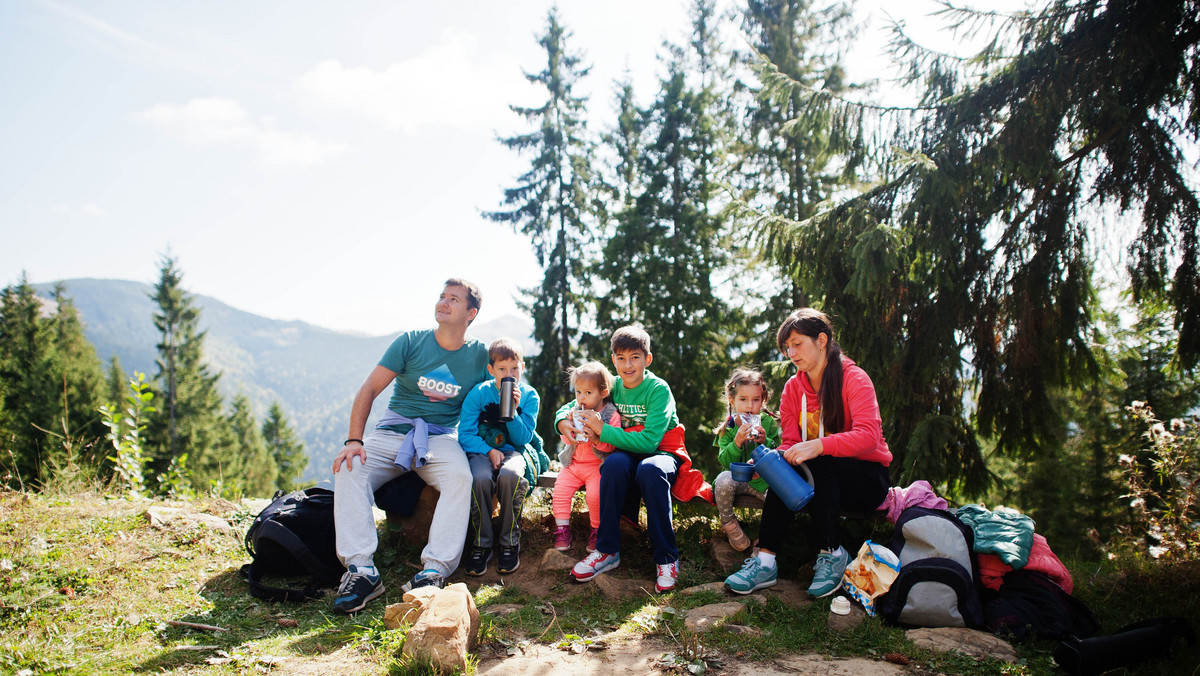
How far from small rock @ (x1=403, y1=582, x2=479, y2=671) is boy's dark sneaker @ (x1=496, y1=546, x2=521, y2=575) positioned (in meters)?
1.26

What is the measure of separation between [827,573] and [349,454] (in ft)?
9.53

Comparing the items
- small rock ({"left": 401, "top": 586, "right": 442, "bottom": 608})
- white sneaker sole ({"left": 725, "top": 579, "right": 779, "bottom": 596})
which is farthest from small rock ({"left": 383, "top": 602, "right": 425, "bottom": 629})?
white sneaker sole ({"left": 725, "top": 579, "right": 779, "bottom": 596})

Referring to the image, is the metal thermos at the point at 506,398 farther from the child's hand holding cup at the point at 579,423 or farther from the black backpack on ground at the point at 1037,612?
the black backpack on ground at the point at 1037,612

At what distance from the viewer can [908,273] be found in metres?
5.30

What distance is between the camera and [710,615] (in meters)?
3.13

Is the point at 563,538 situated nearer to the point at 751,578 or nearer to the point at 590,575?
the point at 590,575

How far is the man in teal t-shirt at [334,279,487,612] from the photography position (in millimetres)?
3588

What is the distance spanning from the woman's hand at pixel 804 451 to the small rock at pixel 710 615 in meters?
0.85

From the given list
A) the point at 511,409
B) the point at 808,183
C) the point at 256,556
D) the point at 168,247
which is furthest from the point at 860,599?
the point at 168,247

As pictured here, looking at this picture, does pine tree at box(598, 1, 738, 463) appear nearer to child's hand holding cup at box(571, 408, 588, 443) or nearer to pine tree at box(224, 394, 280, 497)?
child's hand holding cup at box(571, 408, 588, 443)

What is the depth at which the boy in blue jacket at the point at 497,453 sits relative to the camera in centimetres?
398

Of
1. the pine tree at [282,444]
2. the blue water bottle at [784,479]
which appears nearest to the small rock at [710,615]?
the blue water bottle at [784,479]

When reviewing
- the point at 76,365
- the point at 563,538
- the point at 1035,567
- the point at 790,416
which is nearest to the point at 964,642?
the point at 1035,567

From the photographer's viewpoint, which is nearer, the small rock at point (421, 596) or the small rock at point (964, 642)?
the small rock at point (964, 642)
